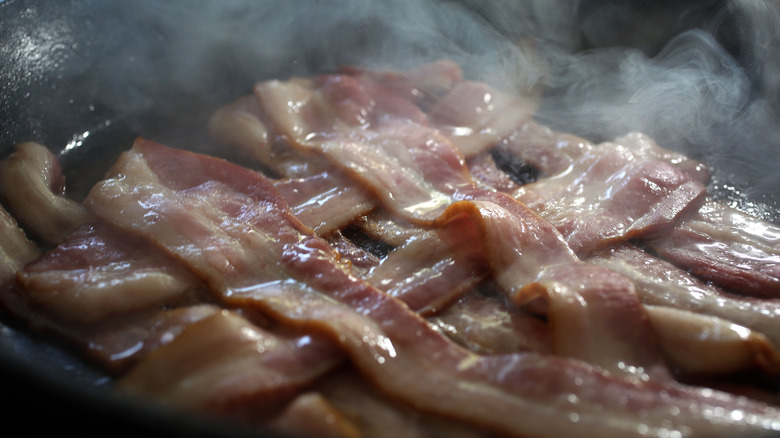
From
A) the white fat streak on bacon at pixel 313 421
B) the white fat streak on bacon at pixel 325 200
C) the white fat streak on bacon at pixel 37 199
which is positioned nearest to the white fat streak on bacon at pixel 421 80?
the white fat streak on bacon at pixel 325 200

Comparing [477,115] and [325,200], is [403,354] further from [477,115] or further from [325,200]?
[477,115]

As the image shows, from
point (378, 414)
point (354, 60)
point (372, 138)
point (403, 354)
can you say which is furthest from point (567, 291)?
point (354, 60)

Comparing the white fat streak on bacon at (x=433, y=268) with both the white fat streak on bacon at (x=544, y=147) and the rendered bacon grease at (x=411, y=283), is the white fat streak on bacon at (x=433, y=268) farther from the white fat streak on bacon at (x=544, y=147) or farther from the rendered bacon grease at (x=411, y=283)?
the white fat streak on bacon at (x=544, y=147)

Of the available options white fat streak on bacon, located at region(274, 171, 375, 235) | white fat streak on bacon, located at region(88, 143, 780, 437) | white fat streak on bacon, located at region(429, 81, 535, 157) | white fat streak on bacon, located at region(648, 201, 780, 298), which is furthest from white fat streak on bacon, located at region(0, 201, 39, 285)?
white fat streak on bacon, located at region(648, 201, 780, 298)

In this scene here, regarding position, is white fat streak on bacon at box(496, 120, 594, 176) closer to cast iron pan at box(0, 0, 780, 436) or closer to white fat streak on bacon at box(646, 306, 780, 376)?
cast iron pan at box(0, 0, 780, 436)

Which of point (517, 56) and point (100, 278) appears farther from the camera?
point (517, 56)
